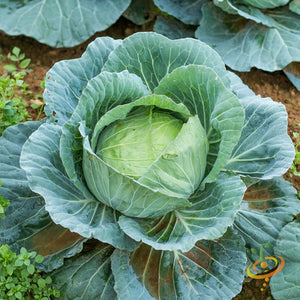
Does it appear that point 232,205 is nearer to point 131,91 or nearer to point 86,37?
point 131,91

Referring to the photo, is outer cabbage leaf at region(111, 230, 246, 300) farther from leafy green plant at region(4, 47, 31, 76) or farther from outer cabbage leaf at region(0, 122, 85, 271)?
leafy green plant at region(4, 47, 31, 76)

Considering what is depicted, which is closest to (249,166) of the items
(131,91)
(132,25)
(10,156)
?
(131,91)

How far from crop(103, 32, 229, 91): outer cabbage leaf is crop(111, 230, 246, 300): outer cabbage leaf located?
3.07 ft

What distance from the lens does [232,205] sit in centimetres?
222

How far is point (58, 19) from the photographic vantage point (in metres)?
3.84

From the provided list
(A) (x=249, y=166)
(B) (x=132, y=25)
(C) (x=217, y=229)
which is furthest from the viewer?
(B) (x=132, y=25)

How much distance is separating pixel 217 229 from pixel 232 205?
0.17m

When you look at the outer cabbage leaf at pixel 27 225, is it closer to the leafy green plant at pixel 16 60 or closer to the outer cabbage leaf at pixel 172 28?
the leafy green plant at pixel 16 60

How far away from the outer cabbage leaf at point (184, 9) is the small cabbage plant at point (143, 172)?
146cm

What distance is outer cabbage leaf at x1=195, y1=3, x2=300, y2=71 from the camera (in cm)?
379

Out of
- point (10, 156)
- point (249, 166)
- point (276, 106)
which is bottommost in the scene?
point (10, 156)

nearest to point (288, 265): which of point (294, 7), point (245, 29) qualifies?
point (245, 29)

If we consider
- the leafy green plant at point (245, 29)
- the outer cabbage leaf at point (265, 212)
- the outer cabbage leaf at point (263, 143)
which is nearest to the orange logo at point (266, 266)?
the outer cabbage leaf at point (265, 212)

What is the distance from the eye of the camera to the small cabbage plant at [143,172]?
87.0 inches
